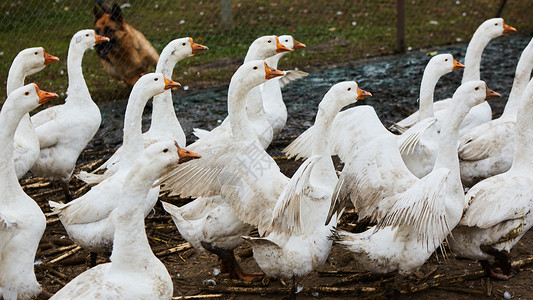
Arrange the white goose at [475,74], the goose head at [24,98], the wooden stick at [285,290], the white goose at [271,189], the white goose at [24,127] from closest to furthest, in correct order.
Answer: the white goose at [271,189] < the goose head at [24,98] < the wooden stick at [285,290] < the white goose at [24,127] < the white goose at [475,74]

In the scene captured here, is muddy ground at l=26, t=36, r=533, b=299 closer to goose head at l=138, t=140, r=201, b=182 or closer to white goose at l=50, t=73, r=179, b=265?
white goose at l=50, t=73, r=179, b=265

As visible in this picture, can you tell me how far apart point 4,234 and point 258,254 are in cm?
173

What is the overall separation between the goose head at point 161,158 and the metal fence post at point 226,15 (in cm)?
907

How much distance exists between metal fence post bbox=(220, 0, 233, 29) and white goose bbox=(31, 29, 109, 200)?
247 inches

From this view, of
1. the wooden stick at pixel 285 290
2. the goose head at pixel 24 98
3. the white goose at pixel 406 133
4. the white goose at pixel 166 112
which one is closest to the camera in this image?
the goose head at pixel 24 98

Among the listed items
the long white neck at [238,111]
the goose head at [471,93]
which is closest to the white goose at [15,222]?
the long white neck at [238,111]

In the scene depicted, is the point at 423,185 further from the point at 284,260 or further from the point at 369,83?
the point at 369,83

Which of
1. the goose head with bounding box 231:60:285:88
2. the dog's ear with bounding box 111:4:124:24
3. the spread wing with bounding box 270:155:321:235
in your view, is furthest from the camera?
the dog's ear with bounding box 111:4:124:24

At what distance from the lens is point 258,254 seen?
4.37m

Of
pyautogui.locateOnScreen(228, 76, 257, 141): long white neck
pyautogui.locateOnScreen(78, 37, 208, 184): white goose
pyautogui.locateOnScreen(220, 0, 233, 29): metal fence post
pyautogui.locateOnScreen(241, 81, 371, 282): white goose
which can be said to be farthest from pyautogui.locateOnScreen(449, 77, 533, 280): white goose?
pyautogui.locateOnScreen(220, 0, 233, 29): metal fence post

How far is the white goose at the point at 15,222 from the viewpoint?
4.18 metres

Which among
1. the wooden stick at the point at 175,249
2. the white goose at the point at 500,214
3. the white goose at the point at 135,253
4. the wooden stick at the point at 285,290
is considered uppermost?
the white goose at the point at 135,253

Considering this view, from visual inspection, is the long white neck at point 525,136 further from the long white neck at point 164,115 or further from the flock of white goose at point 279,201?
the long white neck at point 164,115

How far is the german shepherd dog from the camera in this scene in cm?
923
